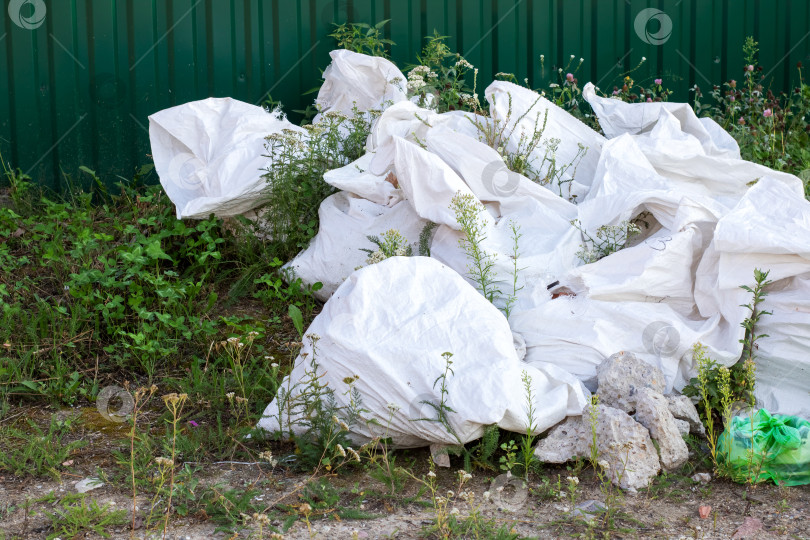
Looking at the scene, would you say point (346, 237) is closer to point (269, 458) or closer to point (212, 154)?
point (212, 154)

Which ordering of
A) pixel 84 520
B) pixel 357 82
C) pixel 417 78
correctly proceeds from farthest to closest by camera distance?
pixel 357 82
pixel 417 78
pixel 84 520

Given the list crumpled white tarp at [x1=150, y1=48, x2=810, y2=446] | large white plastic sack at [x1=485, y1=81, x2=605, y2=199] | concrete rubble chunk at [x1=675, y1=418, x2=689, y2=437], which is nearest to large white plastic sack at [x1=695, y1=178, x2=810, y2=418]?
crumpled white tarp at [x1=150, y1=48, x2=810, y2=446]

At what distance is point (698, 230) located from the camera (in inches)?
125

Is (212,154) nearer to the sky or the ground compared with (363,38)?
nearer to the ground

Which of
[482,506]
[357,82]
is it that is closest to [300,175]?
[357,82]

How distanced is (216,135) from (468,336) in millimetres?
1907

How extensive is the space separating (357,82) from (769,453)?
2.64 metres

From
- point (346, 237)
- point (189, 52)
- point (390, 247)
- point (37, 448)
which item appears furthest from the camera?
point (189, 52)

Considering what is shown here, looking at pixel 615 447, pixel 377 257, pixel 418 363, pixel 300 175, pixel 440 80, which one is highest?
pixel 440 80

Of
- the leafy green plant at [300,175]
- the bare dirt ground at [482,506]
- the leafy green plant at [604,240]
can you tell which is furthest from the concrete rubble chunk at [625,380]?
the leafy green plant at [300,175]

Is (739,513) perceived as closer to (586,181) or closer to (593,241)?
(593,241)

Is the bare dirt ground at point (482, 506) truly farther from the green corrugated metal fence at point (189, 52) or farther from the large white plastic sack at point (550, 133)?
the green corrugated metal fence at point (189, 52)

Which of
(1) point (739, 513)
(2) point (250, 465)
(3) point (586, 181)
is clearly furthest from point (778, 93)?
(2) point (250, 465)

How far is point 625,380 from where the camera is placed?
2.72 meters
